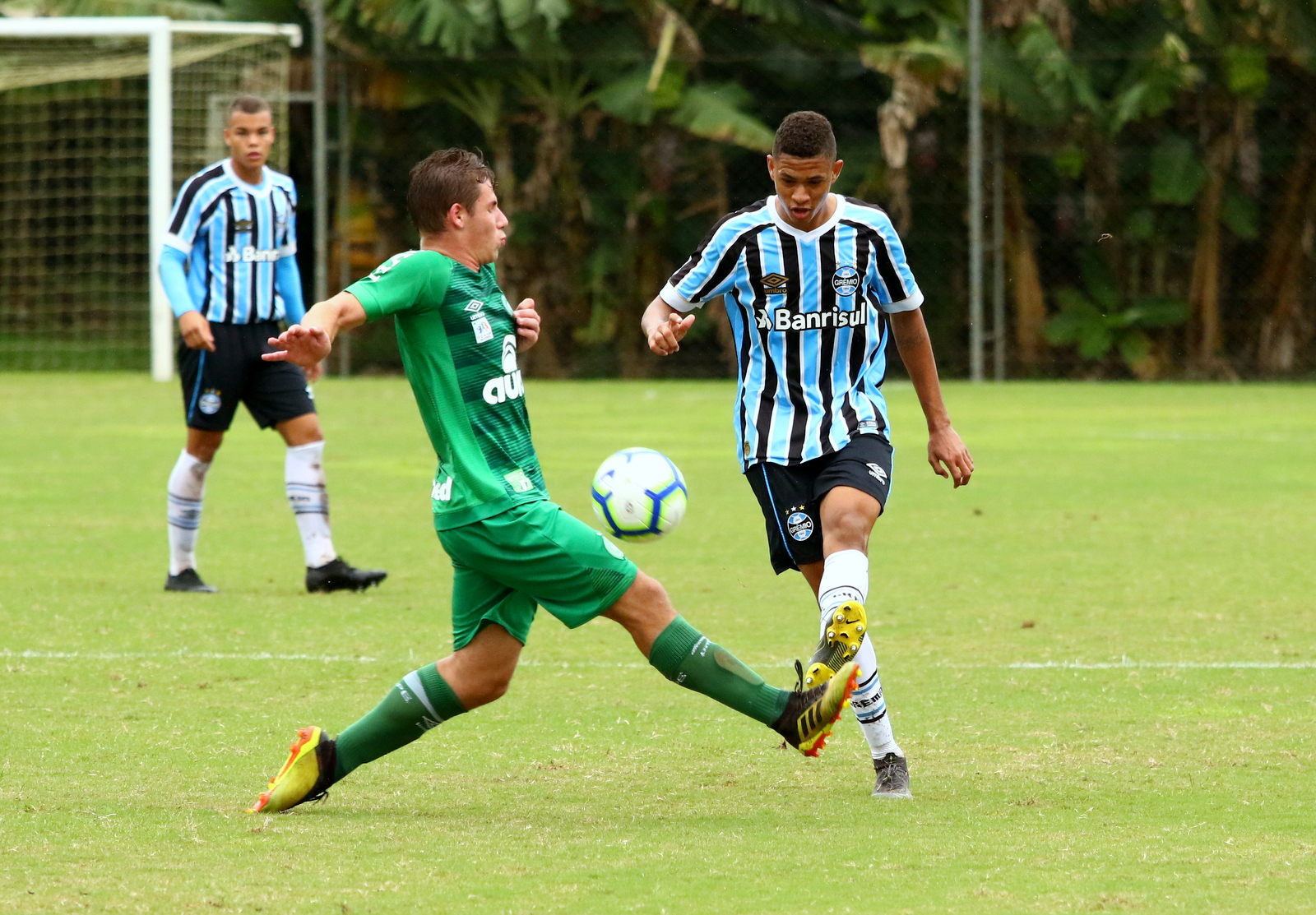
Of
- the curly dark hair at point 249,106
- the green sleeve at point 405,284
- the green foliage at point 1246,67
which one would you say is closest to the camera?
the green sleeve at point 405,284

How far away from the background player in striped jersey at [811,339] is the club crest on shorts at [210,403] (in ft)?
12.1

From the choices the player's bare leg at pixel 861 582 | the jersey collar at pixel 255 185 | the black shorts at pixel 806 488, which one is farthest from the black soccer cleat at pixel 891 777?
the jersey collar at pixel 255 185

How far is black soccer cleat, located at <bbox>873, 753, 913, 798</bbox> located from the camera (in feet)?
16.2

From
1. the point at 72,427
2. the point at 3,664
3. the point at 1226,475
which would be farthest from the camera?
the point at 72,427

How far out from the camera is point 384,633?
24.6 feet

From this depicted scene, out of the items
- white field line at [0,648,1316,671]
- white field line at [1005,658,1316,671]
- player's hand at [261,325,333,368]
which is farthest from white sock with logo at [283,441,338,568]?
player's hand at [261,325,333,368]

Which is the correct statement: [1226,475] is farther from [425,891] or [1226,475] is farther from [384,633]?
[425,891]

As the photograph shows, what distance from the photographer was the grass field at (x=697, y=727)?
13.5 ft

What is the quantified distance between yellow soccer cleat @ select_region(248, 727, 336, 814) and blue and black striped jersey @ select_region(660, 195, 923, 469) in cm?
140

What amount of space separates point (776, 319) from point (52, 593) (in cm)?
438

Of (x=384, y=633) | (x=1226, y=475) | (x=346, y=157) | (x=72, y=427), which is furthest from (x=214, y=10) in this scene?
(x=384, y=633)

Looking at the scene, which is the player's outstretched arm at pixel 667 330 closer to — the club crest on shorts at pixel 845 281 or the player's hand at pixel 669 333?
the player's hand at pixel 669 333

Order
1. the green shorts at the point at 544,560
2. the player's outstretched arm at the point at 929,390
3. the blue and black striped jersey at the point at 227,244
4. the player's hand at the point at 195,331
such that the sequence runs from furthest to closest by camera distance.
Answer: the blue and black striped jersey at the point at 227,244 → the player's hand at the point at 195,331 → the player's outstretched arm at the point at 929,390 → the green shorts at the point at 544,560

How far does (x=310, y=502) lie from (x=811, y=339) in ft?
12.8
